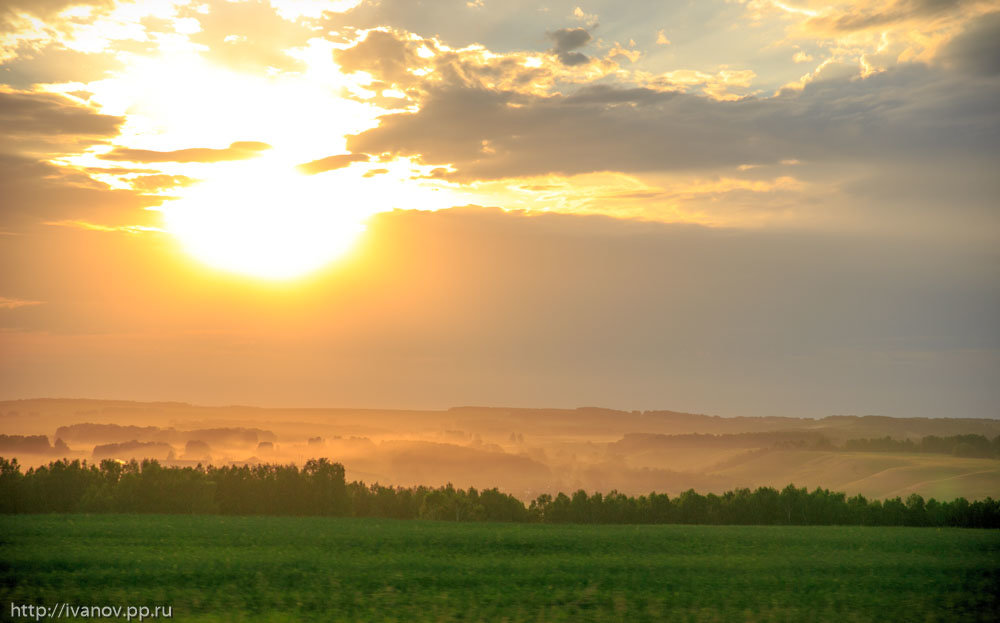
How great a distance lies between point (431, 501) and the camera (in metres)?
82.3

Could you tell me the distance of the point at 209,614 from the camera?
95.2ft

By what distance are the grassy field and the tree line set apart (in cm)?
1727

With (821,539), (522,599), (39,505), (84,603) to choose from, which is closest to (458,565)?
(522,599)

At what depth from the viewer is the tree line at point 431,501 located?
75.2 meters

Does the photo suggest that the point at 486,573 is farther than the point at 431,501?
No

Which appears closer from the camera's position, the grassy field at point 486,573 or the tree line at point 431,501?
the grassy field at point 486,573

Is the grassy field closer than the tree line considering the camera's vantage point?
Yes

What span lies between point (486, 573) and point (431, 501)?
145ft

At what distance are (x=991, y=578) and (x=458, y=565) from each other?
26007 millimetres

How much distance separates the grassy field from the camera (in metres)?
30.9

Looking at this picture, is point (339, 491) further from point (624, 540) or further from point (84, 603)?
point (84, 603)

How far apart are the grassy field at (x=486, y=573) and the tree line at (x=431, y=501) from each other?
17268mm

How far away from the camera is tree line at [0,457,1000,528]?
75.2 m

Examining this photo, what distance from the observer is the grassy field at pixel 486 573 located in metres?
30.9
